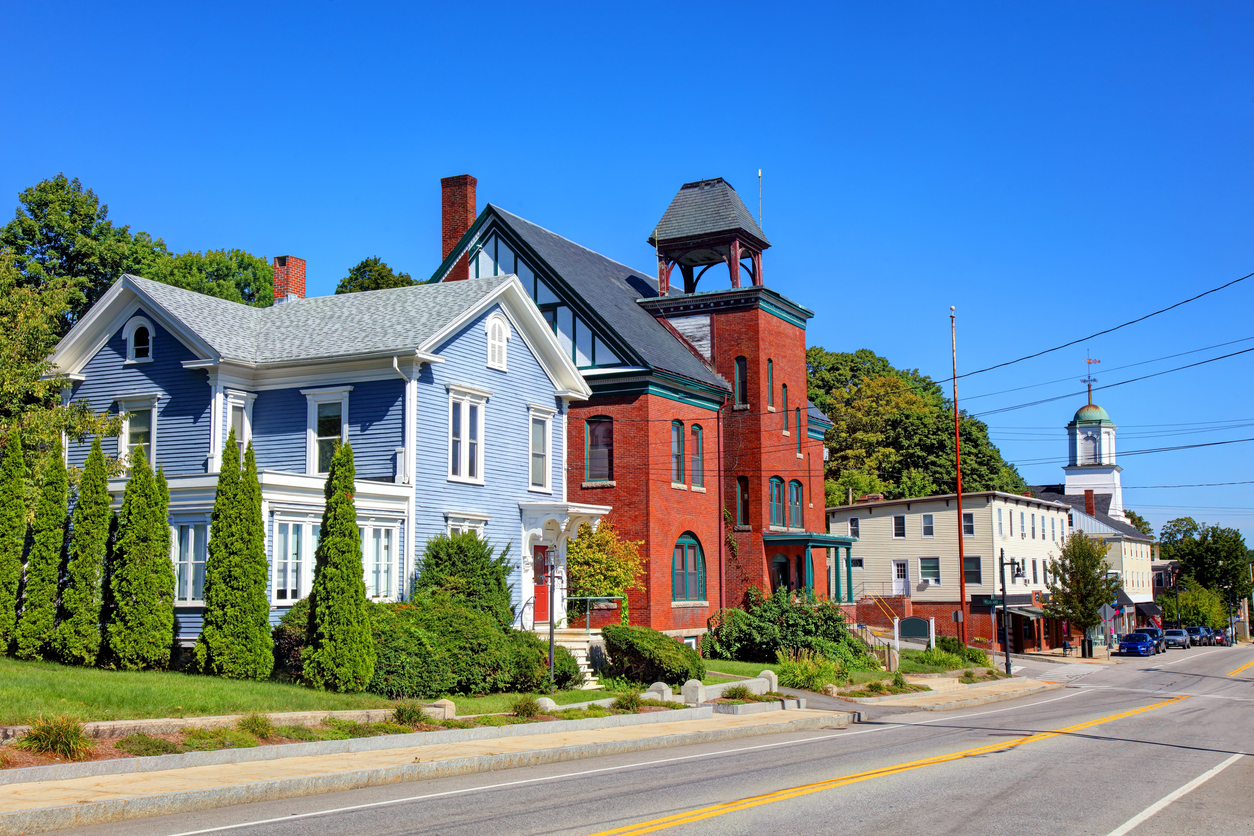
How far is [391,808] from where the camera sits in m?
12.4

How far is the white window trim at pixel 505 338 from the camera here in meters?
30.5

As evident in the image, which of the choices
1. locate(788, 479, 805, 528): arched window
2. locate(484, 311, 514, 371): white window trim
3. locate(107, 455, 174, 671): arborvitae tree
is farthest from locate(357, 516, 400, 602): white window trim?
locate(788, 479, 805, 528): arched window

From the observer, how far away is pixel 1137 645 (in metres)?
65.8

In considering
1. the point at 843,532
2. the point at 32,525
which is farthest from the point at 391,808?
the point at 843,532

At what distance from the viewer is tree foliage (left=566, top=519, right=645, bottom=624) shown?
32.6 meters

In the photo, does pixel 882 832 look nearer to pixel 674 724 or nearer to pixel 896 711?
pixel 674 724

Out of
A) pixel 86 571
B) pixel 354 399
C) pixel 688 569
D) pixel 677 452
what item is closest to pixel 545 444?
pixel 677 452

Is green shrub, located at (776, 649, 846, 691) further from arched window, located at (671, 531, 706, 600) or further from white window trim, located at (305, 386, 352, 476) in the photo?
white window trim, located at (305, 386, 352, 476)

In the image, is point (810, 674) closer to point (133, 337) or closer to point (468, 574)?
point (468, 574)

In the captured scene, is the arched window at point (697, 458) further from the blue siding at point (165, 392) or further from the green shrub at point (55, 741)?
the green shrub at point (55, 741)

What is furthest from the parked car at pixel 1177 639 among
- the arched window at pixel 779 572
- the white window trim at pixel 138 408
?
the white window trim at pixel 138 408

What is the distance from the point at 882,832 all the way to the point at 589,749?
818 cm

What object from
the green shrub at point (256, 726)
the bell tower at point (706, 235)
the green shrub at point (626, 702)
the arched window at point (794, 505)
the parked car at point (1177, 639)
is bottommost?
the parked car at point (1177, 639)

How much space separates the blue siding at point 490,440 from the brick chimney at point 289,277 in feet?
25.2
